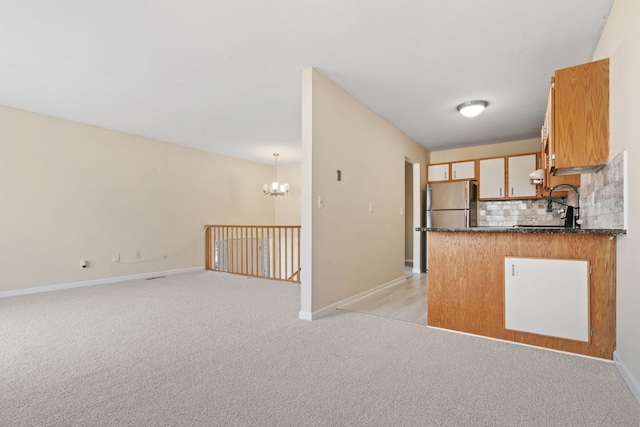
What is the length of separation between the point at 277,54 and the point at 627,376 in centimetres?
326

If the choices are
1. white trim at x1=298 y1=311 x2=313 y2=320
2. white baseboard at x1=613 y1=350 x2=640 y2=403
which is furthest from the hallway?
white baseboard at x1=613 y1=350 x2=640 y2=403

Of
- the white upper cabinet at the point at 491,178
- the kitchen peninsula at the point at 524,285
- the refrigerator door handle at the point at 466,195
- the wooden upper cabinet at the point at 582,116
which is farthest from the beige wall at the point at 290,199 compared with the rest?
the wooden upper cabinet at the point at 582,116

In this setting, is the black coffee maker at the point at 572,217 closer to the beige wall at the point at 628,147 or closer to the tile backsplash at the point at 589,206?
the tile backsplash at the point at 589,206

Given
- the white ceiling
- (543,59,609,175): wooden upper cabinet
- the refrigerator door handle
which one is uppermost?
the white ceiling

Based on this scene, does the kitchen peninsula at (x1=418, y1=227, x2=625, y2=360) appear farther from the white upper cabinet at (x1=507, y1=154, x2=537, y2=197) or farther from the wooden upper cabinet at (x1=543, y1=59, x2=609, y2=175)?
the white upper cabinet at (x1=507, y1=154, x2=537, y2=197)

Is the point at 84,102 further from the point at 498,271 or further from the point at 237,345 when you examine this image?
the point at 498,271

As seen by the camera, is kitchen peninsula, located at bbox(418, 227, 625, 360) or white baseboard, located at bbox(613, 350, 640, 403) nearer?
white baseboard, located at bbox(613, 350, 640, 403)

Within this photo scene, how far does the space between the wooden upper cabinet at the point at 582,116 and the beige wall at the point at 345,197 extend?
6.20 feet

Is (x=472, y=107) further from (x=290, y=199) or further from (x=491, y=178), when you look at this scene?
(x=290, y=199)

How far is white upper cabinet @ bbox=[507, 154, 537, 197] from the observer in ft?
16.5

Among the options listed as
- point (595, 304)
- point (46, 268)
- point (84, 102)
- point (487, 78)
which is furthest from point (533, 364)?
point (46, 268)

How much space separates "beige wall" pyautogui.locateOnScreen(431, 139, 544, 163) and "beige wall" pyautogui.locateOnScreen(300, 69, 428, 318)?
1876mm

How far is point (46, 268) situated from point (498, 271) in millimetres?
5391

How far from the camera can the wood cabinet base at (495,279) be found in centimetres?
205
